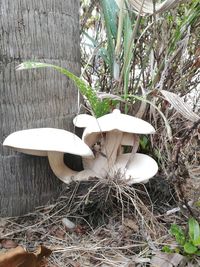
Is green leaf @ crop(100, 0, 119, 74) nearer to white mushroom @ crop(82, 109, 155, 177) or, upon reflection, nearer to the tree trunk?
the tree trunk

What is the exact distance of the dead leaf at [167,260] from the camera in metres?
1.03

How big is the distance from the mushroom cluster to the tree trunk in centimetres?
9

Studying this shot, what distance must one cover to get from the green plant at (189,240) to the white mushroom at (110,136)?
1.23 ft

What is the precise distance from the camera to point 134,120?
1.23m

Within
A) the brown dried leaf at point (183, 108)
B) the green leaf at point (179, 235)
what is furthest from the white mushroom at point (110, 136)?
the green leaf at point (179, 235)

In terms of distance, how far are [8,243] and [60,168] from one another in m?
0.37

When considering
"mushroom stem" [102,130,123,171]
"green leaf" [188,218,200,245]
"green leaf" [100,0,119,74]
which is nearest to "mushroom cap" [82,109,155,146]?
"mushroom stem" [102,130,123,171]

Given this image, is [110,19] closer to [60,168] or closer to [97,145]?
[97,145]

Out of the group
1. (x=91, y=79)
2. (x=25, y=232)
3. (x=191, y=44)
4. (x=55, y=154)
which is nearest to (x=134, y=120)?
(x=55, y=154)

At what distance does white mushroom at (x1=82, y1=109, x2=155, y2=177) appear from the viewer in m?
1.21

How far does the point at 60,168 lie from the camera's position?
1373 mm

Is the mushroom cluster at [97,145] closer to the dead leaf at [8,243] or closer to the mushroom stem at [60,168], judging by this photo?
the mushroom stem at [60,168]

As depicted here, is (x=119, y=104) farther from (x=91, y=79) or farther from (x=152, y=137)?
(x=91, y=79)

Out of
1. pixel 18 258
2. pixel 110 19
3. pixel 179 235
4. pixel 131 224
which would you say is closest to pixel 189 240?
pixel 179 235
